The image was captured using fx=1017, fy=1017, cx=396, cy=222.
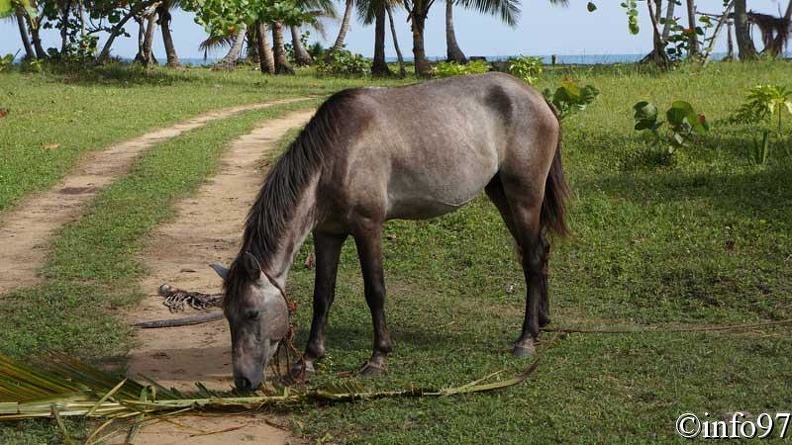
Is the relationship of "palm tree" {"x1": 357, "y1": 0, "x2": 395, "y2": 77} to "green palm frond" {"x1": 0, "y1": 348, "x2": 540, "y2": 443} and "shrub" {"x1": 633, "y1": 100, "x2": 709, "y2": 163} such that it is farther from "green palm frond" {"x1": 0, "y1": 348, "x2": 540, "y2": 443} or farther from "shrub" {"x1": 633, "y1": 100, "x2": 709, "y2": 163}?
"green palm frond" {"x1": 0, "y1": 348, "x2": 540, "y2": 443}

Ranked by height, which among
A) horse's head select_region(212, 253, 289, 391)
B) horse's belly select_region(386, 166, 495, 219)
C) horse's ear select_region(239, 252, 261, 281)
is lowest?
horse's head select_region(212, 253, 289, 391)

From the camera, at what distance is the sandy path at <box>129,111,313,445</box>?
5.45 metres

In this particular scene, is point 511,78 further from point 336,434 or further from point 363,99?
point 336,434

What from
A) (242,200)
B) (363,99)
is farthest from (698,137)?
(363,99)

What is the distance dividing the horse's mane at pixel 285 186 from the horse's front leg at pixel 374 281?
51 cm

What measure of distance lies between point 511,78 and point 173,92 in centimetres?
1572

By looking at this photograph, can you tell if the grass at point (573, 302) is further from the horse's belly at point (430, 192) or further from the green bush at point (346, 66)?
the green bush at point (346, 66)

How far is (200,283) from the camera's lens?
8781 mm

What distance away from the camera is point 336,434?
5289 mm

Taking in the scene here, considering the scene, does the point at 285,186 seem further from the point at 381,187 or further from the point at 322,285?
the point at 322,285

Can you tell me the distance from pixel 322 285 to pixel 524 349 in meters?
1.41

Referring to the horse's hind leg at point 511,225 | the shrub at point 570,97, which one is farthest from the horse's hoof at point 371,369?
the shrub at point 570,97

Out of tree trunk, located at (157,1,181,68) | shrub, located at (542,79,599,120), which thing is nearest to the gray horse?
shrub, located at (542,79,599,120)

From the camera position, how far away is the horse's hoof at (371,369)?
246 inches
